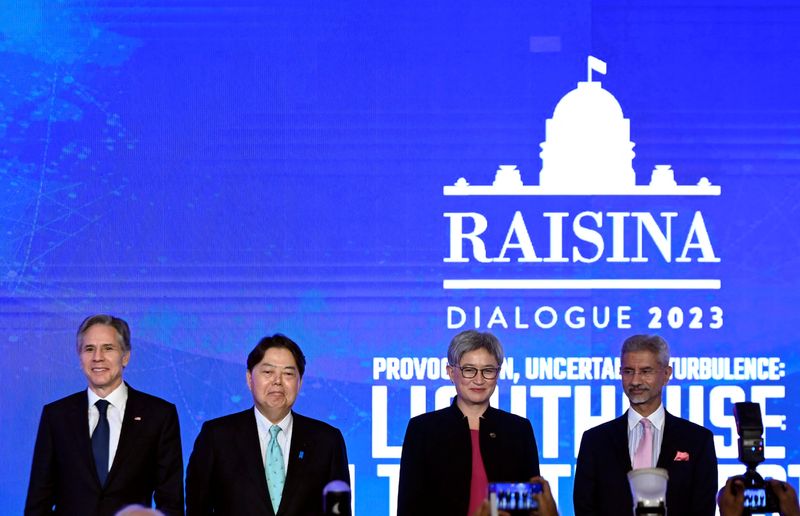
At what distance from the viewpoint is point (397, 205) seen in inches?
223

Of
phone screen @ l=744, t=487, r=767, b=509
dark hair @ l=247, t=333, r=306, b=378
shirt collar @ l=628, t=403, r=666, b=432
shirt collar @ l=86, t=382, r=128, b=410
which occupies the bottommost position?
phone screen @ l=744, t=487, r=767, b=509

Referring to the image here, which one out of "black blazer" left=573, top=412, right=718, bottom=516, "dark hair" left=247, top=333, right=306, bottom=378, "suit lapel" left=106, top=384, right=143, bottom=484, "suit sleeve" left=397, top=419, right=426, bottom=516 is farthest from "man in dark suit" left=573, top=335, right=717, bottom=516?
"suit lapel" left=106, top=384, right=143, bottom=484

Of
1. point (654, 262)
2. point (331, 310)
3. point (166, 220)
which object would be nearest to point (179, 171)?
point (166, 220)

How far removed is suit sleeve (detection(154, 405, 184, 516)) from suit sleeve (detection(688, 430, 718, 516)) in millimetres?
1850

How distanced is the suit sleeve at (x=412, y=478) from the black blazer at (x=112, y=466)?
0.81m

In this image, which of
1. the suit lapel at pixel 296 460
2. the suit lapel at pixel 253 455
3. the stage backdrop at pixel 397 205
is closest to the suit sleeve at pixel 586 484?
the suit lapel at pixel 296 460

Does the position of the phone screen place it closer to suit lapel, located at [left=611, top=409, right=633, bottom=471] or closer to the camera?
the camera

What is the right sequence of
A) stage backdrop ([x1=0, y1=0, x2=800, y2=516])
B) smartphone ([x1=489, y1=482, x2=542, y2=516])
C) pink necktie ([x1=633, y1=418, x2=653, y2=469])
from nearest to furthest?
smartphone ([x1=489, y1=482, x2=542, y2=516]) → pink necktie ([x1=633, y1=418, x2=653, y2=469]) → stage backdrop ([x1=0, y1=0, x2=800, y2=516])

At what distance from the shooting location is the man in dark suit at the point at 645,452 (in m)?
4.21

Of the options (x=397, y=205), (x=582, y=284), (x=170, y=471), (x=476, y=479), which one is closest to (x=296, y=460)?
(x=170, y=471)

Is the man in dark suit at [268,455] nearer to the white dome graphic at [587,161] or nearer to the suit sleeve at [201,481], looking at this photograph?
the suit sleeve at [201,481]

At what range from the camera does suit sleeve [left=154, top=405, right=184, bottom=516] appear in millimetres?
4254

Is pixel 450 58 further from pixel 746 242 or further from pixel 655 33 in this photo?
pixel 746 242

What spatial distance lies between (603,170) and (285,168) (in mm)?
1534
